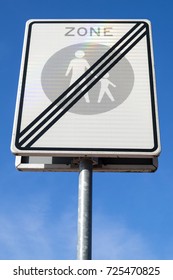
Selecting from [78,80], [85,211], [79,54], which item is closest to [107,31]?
[79,54]

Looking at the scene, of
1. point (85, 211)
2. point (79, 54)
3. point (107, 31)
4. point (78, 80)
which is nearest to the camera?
point (85, 211)

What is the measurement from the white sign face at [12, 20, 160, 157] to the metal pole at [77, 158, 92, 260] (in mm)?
117

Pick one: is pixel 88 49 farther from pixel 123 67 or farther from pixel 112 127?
pixel 112 127

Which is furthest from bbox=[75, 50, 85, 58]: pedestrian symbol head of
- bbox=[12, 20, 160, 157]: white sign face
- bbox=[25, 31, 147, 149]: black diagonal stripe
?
bbox=[25, 31, 147, 149]: black diagonal stripe

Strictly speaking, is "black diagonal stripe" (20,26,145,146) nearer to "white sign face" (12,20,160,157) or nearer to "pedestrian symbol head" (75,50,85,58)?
"white sign face" (12,20,160,157)

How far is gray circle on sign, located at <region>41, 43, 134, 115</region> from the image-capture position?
3.38 meters

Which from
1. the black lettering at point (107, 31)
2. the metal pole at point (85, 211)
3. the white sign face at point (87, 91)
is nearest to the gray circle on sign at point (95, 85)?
the white sign face at point (87, 91)

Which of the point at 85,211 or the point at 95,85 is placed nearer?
the point at 85,211

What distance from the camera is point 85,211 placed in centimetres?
290

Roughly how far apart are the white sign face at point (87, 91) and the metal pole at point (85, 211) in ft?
0.38

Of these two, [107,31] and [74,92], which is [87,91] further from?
[107,31]

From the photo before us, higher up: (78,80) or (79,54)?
(79,54)

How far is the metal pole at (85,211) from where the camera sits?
2.78 meters

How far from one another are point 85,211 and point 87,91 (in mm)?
979
